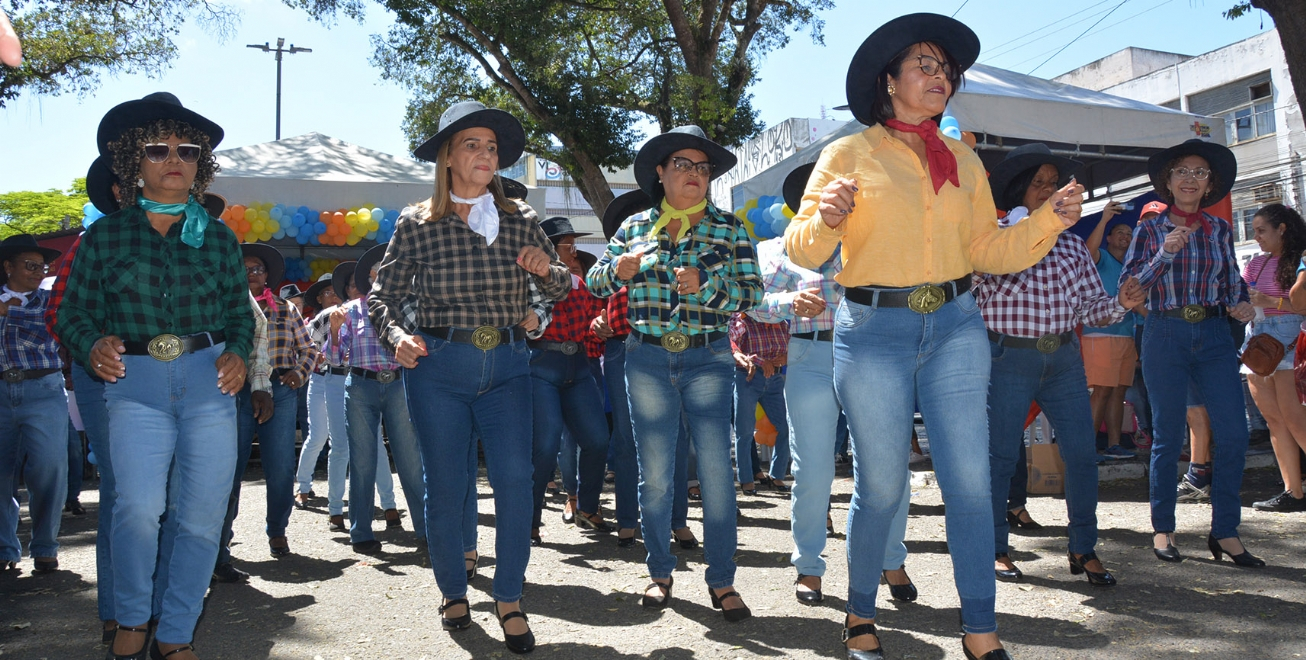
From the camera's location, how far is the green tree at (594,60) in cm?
1639

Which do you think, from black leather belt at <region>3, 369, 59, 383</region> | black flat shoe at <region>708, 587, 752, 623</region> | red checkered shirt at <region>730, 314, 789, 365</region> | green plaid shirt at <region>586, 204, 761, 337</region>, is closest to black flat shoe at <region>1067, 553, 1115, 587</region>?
black flat shoe at <region>708, 587, 752, 623</region>

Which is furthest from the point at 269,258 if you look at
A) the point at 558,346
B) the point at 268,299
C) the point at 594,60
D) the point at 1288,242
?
the point at 594,60

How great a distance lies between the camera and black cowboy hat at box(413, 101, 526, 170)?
4.58 metres

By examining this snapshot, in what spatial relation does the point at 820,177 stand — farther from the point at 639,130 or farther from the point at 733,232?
the point at 639,130

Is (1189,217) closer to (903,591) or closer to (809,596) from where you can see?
(903,591)

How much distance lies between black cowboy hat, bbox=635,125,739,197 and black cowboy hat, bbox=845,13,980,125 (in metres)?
1.11

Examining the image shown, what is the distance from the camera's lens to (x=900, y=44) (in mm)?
3865

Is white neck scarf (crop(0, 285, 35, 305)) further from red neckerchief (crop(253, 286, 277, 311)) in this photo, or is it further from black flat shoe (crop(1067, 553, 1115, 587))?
black flat shoe (crop(1067, 553, 1115, 587))

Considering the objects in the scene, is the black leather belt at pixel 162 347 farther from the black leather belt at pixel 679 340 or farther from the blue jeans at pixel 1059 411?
the blue jeans at pixel 1059 411

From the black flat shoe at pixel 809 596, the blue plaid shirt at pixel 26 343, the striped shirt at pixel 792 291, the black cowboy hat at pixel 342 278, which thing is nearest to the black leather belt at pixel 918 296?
the striped shirt at pixel 792 291

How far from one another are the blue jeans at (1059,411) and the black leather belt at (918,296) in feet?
5.12

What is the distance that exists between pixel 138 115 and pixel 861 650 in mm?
3622

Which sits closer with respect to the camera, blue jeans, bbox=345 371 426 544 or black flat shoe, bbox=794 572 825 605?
black flat shoe, bbox=794 572 825 605

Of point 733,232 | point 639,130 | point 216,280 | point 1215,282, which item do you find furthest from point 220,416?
point 639,130
